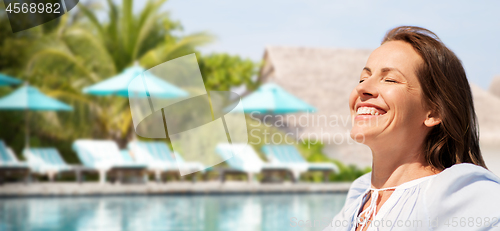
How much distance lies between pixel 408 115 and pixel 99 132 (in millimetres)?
16729

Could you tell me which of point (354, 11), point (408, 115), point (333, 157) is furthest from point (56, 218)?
point (354, 11)

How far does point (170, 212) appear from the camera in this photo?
8.87m

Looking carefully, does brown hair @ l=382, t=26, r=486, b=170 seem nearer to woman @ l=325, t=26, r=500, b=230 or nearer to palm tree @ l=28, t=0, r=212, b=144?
woman @ l=325, t=26, r=500, b=230

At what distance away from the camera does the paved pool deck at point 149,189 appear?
36.4ft

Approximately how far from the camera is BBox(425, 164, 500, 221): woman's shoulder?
3.61 feet

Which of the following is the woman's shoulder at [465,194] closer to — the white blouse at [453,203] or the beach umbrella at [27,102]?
the white blouse at [453,203]

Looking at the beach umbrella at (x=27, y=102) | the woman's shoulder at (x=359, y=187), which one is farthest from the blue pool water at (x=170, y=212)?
the woman's shoulder at (x=359, y=187)

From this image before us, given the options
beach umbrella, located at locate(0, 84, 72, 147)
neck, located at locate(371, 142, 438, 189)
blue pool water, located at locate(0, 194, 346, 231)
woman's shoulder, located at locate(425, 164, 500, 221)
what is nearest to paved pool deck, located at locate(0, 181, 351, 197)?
blue pool water, located at locate(0, 194, 346, 231)

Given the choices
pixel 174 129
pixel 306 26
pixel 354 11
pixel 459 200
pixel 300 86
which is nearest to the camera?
pixel 459 200

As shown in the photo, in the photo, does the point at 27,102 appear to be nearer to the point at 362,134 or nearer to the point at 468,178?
the point at 362,134

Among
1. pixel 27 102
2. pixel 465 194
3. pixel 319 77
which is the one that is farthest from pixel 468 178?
pixel 319 77

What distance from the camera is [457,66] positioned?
4.37 ft

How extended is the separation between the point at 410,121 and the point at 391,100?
8 cm

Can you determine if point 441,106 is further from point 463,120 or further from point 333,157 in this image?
point 333,157
